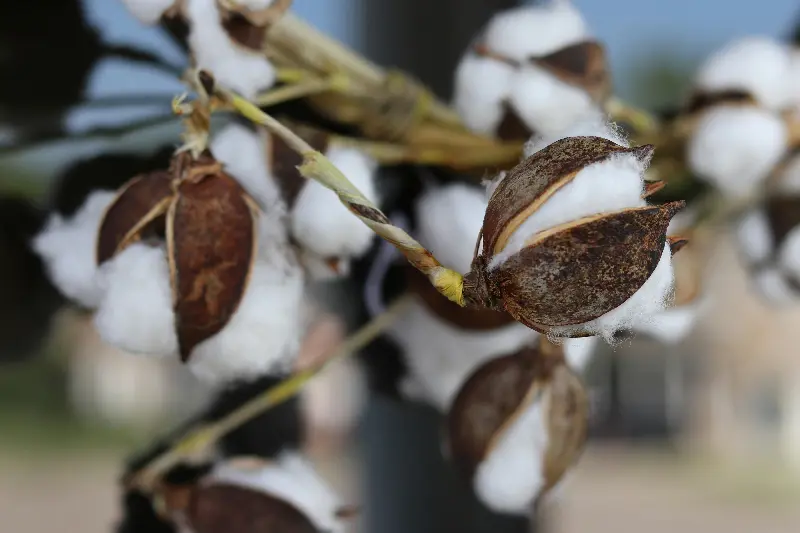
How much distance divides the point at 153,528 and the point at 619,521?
1.80m

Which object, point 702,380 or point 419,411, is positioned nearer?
point 419,411

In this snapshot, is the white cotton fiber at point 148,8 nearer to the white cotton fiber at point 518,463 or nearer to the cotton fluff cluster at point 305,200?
the cotton fluff cluster at point 305,200

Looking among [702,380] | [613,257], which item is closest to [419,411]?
[613,257]

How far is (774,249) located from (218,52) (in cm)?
24

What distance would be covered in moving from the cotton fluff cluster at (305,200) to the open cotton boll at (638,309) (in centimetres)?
8

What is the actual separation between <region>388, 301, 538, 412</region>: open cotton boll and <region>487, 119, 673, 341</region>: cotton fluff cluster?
0.39 feet

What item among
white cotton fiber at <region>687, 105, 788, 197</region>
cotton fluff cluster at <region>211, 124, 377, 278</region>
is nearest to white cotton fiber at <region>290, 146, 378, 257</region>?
cotton fluff cluster at <region>211, 124, 377, 278</region>

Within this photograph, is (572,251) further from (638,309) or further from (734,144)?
(734,144)

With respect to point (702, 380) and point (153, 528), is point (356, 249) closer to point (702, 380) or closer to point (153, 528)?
point (153, 528)

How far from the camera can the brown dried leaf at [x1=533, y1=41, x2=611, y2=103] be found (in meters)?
0.26

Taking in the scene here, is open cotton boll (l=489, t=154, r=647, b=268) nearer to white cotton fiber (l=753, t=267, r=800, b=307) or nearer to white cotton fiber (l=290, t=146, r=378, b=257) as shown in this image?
white cotton fiber (l=290, t=146, r=378, b=257)

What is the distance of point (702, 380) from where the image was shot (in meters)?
1.90

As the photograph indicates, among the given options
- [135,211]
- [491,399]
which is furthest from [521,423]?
[135,211]

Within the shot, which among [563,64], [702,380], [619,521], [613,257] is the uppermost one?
[702,380]
